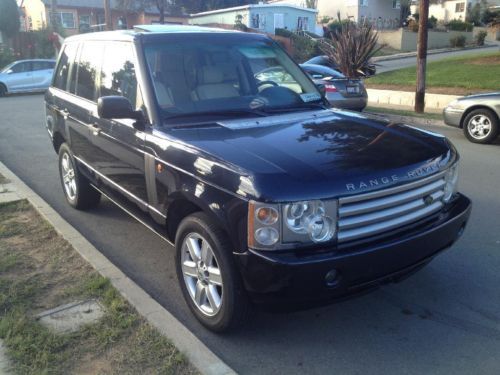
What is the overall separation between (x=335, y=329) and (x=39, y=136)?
32.7 ft

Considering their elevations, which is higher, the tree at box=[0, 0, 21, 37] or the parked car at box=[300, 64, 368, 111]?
the tree at box=[0, 0, 21, 37]

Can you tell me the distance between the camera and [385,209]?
125 inches

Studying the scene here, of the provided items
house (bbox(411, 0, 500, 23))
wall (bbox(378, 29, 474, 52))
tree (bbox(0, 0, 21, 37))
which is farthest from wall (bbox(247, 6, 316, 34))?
tree (bbox(0, 0, 21, 37))

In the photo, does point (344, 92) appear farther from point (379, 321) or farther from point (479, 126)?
point (379, 321)

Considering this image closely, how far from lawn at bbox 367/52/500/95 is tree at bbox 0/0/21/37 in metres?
26.9

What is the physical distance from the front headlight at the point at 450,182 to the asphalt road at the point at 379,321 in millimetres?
794

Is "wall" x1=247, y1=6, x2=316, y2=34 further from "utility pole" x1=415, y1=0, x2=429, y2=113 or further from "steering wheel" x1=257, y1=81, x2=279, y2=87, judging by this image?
A: "steering wheel" x1=257, y1=81, x2=279, y2=87

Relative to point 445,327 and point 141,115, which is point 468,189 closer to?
point 445,327

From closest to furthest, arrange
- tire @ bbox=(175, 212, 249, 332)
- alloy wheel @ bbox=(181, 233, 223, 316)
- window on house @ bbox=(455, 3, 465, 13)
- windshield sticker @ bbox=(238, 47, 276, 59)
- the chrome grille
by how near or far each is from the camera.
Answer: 1. the chrome grille
2. tire @ bbox=(175, 212, 249, 332)
3. alloy wheel @ bbox=(181, 233, 223, 316)
4. windshield sticker @ bbox=(238, 47, 276, 59)
5. window on house @ bbox=(455, 3, 465, 13)

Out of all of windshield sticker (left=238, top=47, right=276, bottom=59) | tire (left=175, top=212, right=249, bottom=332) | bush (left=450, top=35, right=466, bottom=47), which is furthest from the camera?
bush (left=450, top=35, right=466, bottom=47)

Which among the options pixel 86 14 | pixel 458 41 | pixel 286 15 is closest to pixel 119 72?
pixel 458 41

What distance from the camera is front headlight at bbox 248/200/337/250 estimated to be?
9.43 feet

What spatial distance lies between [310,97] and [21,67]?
2189 centimetres

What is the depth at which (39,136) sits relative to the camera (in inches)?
460
